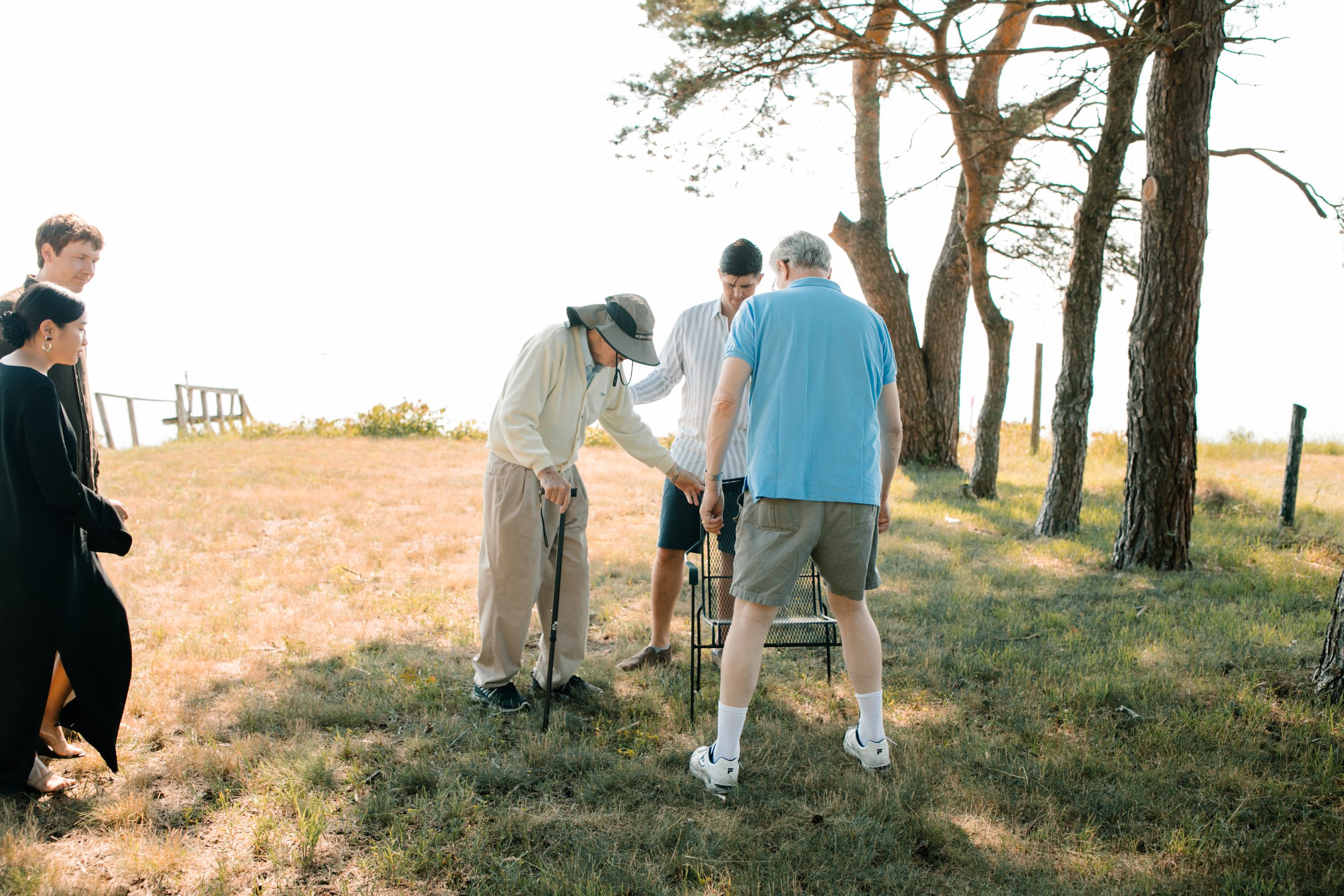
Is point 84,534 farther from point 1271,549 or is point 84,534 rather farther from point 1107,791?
point 1271,549

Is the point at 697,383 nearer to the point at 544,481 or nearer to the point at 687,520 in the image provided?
the point at 687,520

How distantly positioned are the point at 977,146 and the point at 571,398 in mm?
7214

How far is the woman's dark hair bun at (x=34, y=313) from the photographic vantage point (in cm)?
285

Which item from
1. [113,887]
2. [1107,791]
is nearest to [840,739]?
[1107,791]

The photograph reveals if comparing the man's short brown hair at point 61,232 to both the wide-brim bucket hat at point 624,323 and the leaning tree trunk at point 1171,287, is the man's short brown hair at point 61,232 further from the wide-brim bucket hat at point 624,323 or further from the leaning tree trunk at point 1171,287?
the leaning tree trunk at point 1171,287

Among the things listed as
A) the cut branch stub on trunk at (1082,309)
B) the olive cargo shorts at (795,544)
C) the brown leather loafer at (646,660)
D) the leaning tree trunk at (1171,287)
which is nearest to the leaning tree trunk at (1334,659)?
the olive cargo shorts at (795,544)

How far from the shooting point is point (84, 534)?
3109 millimetres

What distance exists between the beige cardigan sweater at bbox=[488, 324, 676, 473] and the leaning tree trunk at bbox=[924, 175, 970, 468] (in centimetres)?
816

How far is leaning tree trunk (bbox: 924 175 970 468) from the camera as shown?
36.6ft

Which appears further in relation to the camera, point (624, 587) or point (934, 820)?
point (624, 587)

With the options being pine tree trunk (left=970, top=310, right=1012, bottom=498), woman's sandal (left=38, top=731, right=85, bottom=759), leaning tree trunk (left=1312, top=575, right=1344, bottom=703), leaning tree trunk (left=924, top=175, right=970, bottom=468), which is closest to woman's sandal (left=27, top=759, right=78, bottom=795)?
woman's sandal (left=38, top=731, right=85, bottom=759)

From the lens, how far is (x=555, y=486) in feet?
11.3

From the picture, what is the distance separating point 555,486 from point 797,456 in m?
1.02

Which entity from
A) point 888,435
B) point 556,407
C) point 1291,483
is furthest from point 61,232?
point 1291,483
